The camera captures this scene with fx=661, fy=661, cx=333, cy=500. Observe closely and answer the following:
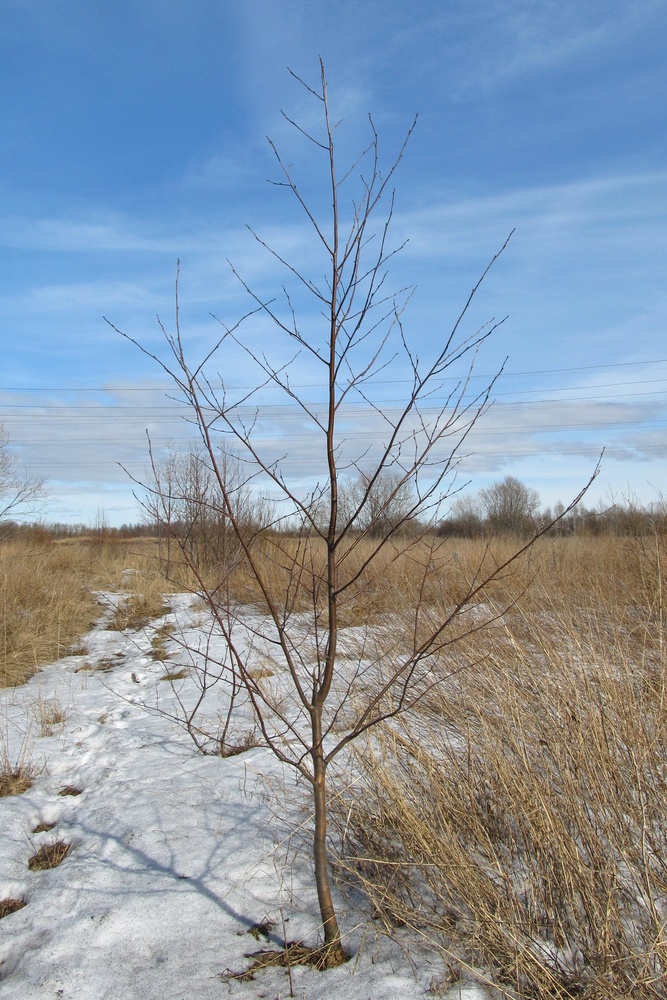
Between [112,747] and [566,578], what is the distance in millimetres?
4367

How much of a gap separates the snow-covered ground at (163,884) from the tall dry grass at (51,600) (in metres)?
1.14

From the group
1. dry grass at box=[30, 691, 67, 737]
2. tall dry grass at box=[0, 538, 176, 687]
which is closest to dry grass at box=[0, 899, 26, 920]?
tall dry grass at box=[0, 538, 176, 687]

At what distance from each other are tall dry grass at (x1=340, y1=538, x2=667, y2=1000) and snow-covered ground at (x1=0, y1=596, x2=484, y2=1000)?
0.17 m

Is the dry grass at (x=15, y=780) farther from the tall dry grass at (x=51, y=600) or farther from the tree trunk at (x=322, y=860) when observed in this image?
the tree trunk at (x=322, y=860)

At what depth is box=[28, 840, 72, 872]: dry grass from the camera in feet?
8.57

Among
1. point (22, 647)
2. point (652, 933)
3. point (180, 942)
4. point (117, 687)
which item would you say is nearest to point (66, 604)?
point (22, 647)

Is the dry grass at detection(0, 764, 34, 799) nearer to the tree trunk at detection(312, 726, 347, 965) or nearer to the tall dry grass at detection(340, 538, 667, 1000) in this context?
the tall dry grass at detection(340, 538, 667, 1000)

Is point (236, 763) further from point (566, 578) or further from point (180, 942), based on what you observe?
point (566, 578)

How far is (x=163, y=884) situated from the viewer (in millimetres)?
2381

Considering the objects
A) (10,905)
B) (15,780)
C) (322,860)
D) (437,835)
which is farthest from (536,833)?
(15,780)

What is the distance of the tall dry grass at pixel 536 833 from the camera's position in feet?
5.57

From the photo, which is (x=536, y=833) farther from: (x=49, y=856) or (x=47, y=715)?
(x=47, y=715)

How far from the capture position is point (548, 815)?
73.4 inches

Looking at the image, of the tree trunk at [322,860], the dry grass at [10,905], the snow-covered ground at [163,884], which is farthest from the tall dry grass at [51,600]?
the tree trunk at [322,860]
